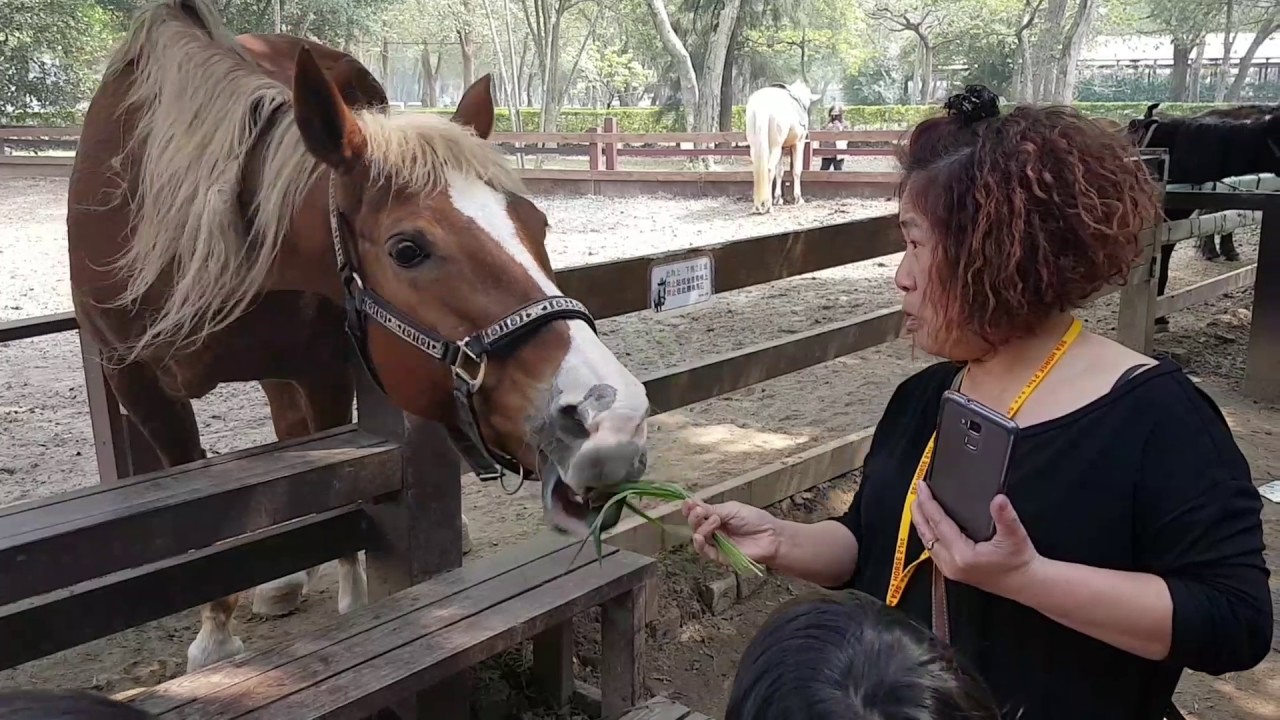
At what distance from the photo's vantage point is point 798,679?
742 mm

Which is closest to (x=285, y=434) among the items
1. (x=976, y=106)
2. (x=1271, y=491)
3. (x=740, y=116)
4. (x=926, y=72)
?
(x=976, y=106)

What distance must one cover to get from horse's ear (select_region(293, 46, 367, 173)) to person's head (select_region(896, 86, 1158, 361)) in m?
1.10

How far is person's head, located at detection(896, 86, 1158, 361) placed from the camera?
1.16 metres

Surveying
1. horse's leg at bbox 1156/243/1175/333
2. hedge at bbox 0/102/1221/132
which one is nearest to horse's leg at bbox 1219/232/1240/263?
horse's leg at bbox 1156/243/1175/333

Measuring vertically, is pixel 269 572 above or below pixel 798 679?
below

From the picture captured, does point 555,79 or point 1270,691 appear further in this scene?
point 555,79

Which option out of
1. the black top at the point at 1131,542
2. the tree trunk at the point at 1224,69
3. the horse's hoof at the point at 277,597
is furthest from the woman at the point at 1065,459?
the tree trunk at the point at 1224,69

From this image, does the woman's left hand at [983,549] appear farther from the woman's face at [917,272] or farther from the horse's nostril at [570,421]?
the horse's nostril at [570,421]

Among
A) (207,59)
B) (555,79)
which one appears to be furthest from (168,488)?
(555,79)

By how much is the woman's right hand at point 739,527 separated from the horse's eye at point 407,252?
0.73 meters

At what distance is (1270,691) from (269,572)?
9.52 ft

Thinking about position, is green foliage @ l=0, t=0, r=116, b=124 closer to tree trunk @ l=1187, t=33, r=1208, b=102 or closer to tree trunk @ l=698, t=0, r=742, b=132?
tree trunk @ l=698, t=0, r=742, b=132

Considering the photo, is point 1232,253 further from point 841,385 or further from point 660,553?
point 660,553

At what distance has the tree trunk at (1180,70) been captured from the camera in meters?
33.2
